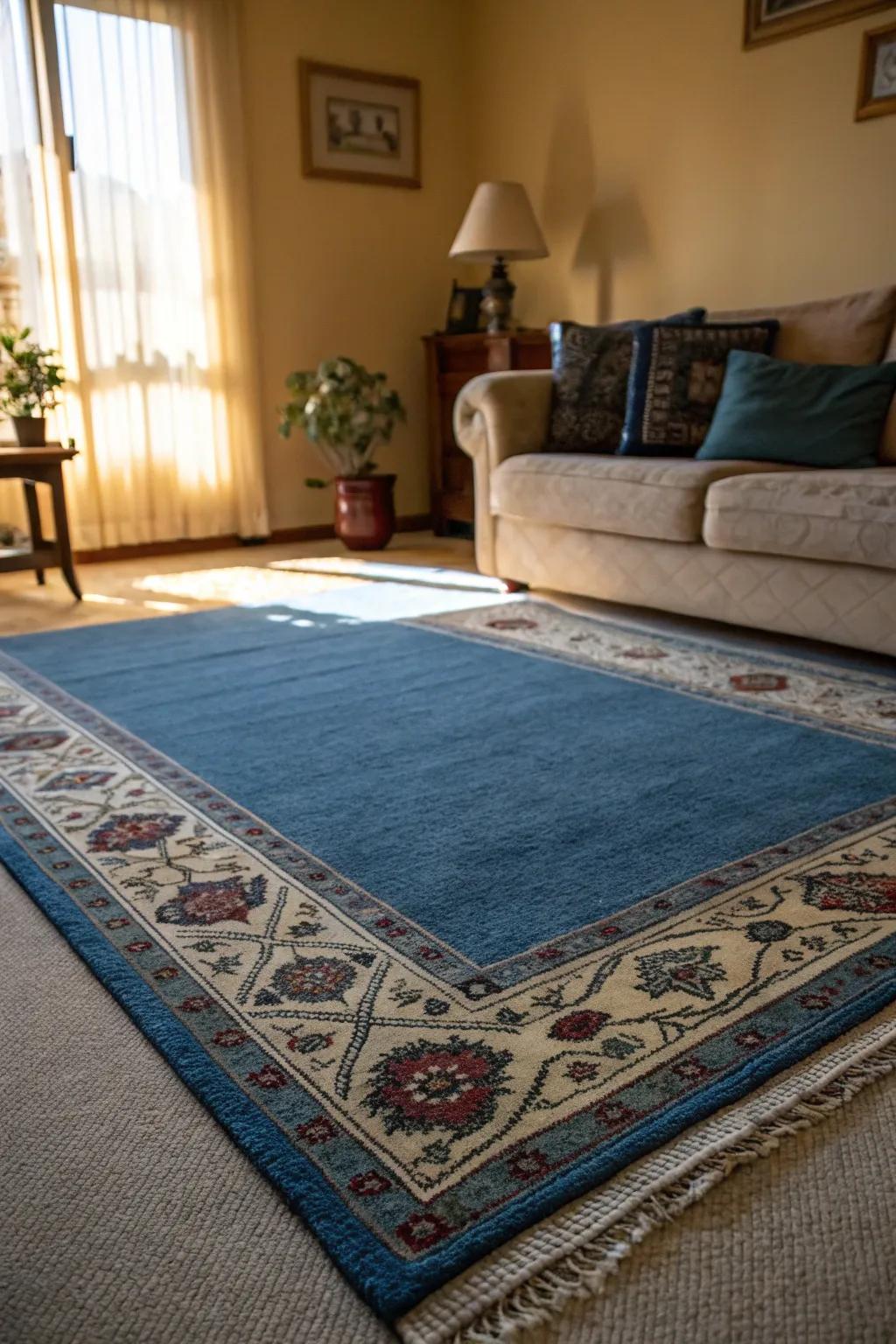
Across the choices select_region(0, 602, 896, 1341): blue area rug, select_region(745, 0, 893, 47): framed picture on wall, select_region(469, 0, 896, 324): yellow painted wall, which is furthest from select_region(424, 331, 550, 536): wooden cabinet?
select_region(0, 602, 896, 1341): blue area rug

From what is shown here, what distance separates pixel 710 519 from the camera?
2736mm

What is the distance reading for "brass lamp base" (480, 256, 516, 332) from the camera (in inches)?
176

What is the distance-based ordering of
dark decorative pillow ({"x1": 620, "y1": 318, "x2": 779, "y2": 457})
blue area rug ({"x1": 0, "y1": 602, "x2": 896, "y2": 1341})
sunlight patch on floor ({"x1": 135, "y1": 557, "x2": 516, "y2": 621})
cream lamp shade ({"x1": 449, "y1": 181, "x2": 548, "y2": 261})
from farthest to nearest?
cream lamp shade ({"x1": 449, "y1": 181, "x2": 548, "y2": 261}) < sunlight patch on floor ({"x1": 135, "y1": 557, "x2": 516, "y2": 621}) < dark decorative pillow ({"x1": 620, "y1": 318, "x2": 779, "y2": 457}) < blue area rug ({"x1": 0, "y1": 602, "x2": 896, "y2": 1341})

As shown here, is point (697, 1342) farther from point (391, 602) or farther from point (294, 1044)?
point (391, 602)

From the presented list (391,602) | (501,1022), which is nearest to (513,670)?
(391,602)

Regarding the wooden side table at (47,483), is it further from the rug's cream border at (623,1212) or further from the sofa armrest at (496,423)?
the rug's cream border at (623,1212)

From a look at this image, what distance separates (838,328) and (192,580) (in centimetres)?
232

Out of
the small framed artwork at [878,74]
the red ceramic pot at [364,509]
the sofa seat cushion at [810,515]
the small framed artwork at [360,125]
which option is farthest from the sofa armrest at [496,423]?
the small framed artwork at [360,125]

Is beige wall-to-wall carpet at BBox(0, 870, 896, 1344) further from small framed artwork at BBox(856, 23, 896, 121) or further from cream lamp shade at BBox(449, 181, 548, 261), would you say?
cream lamp shade at BBox(449, 181, 548, 261)

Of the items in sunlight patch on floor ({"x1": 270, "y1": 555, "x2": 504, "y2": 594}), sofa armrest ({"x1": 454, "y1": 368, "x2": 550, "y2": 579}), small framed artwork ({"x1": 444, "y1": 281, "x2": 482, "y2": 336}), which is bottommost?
sunlight patch on floor ({"x1": 270, "y1": 555, "x2": 504, "y2": 594})

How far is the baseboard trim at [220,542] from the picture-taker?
4.37m

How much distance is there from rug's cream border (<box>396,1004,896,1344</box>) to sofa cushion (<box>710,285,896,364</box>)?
8.10 feet

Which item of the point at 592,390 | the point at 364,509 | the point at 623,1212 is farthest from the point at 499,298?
the point at 623,1212

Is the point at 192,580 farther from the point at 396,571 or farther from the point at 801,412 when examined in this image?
the point at 801,412
